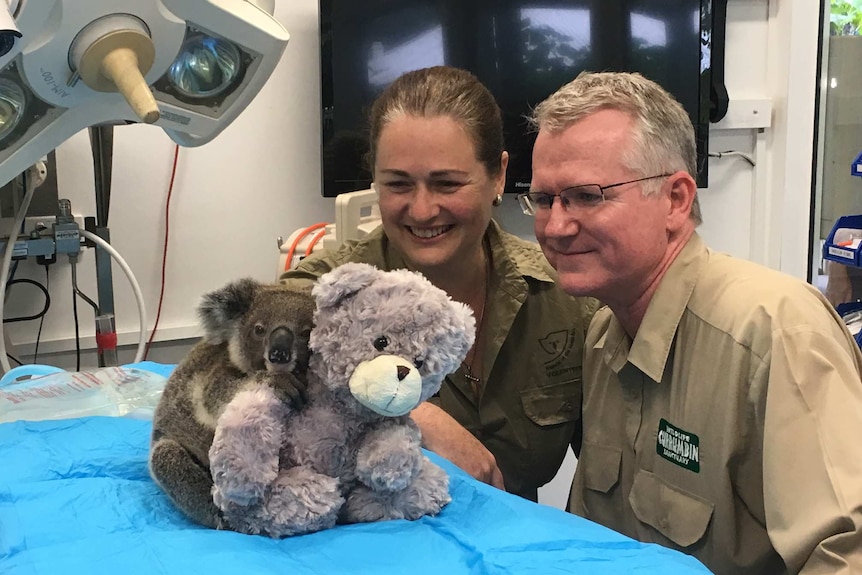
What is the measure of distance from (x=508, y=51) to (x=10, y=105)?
1.89 m

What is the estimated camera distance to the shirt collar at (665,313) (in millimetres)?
1070

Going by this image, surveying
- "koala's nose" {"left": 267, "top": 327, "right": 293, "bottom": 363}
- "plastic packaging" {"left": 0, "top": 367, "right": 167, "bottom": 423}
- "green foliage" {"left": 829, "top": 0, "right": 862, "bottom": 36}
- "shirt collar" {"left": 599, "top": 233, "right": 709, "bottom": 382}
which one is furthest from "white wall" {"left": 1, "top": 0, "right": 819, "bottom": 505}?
"koala's nose" {"left": 267, "top": 327, "right": 293, "bottom": 363}

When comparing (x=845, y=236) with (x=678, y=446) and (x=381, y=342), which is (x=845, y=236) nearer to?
(x=678, y=446)

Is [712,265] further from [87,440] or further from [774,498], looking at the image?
→ [87,440]

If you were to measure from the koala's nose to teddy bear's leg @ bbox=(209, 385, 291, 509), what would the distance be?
3 centimetres

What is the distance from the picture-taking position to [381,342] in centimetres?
69

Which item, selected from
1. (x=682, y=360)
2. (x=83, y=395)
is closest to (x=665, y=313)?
(x=682, y=360)

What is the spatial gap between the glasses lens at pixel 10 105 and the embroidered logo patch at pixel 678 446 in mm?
894

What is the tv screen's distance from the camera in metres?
2.20

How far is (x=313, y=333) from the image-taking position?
28.1 inches

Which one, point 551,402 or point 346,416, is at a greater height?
point 346,416

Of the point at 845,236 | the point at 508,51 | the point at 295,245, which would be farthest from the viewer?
the point at 508,51

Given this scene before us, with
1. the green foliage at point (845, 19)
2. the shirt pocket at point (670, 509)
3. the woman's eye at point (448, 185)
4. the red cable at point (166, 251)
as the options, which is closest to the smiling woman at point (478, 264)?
the woman's eye at point (448, 185)

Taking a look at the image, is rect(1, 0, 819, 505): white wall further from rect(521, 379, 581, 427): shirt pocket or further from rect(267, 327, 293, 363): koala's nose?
rect(267, 327, 293, 363): koala's nose
